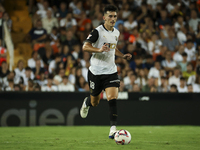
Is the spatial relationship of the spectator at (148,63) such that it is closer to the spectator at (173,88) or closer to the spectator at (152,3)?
the spectator at (173,88)

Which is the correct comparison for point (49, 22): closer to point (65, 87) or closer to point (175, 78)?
point (65, 87)

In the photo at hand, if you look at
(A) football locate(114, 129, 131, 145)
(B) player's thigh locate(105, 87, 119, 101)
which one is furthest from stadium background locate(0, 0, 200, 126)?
(A) football locate(114, 129, 131, 145)

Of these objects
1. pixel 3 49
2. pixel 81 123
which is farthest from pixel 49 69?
pixel 81 123

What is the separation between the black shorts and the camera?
7.15 m

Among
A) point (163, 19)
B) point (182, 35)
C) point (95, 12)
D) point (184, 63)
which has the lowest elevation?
point (184, 63)

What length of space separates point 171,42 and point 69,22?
14.5 ft

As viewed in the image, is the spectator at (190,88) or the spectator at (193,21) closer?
the spectator at (190,88)

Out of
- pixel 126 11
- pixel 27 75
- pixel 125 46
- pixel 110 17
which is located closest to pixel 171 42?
pixel 125 46

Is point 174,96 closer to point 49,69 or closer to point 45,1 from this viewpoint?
point 49,69

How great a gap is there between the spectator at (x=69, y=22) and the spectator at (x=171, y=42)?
12.7ft

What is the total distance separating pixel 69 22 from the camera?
1534 centimetres

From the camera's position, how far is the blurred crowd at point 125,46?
41.5 ft

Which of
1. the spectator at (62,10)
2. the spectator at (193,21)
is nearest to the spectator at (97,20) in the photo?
the spectator at (62,10)

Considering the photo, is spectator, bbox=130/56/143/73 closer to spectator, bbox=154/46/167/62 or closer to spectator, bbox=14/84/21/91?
spectator, bbox=154/46/167/62
